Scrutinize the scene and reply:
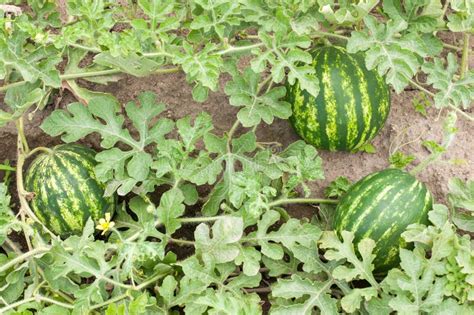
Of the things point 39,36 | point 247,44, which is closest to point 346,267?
point 247,44

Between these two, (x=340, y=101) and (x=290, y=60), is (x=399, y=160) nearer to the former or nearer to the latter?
(x=340, y=101)

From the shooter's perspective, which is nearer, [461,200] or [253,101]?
[461,200]

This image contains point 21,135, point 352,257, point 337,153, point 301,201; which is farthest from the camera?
point 337,153

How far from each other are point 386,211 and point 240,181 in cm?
68

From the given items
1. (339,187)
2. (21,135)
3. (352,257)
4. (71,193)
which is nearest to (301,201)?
(339,187)

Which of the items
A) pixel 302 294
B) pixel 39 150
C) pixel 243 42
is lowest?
pixel 302 294

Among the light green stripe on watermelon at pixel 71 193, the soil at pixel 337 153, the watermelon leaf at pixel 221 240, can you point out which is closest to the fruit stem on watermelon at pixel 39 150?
the light green stripe on watermelon at pixel 71 193

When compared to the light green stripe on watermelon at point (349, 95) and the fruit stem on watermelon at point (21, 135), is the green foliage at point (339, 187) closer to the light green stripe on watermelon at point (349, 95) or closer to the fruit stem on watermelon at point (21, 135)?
the light green stripe on watermelon at point (349, 95)

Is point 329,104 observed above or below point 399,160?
above

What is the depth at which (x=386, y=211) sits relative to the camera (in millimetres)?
3137

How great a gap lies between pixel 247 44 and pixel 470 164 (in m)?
1.39

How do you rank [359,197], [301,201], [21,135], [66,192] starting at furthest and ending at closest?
[21,135] → [301,201] → [66,192] → [359,197]

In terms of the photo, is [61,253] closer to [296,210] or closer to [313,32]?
[296,210]

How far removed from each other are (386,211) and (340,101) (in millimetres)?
573
